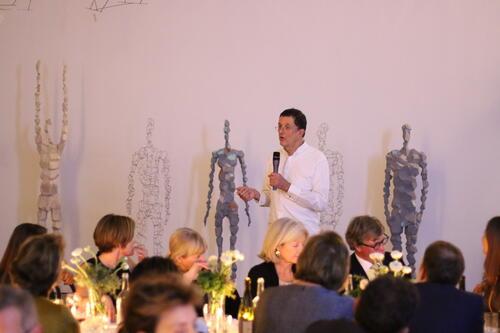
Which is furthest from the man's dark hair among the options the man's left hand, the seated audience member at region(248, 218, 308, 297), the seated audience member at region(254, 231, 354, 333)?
the seated audience member at region(254, 231, 354, 333)

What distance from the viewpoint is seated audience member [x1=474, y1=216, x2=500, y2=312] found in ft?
14.4

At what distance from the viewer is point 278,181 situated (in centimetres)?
576

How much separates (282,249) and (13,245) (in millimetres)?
1297

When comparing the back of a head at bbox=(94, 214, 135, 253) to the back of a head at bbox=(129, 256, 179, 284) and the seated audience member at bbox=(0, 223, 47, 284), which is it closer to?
the seated audience member at bbox=(0, 223, 47, 284)

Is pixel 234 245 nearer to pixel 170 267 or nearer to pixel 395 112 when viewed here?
pixel 395 112

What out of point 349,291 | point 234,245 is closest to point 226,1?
point 234,245

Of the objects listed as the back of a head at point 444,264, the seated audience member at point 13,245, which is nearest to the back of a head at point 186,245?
the seated audience member at point 13,245

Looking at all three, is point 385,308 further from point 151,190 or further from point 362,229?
point 151,190

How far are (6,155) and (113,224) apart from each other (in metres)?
4.18

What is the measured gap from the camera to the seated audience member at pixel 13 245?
13.8ft

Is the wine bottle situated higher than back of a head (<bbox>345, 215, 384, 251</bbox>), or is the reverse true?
back of a head (<bbox>345, 215, 384, 251</bbox>)

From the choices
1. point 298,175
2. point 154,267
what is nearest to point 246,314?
point 154,267

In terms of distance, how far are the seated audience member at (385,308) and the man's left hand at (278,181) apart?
2.79 m

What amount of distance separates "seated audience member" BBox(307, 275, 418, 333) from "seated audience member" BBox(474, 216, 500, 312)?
155 centimetres
